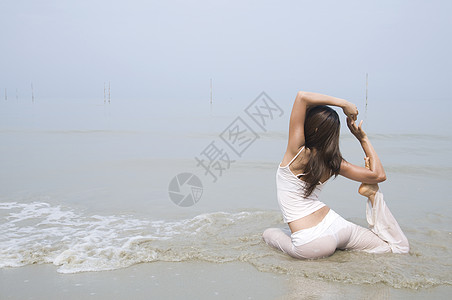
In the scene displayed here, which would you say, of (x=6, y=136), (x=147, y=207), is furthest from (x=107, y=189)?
(x=6, y=136)

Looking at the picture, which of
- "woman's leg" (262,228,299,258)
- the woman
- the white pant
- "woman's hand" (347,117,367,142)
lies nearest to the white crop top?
the woman

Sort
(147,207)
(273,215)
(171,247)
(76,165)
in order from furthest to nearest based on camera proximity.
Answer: (76,165)
(147,207)
(273,215)
(171,247)

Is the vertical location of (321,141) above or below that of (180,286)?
above

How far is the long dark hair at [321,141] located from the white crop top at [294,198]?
0.09m

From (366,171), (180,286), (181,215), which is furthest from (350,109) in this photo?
(181,215)

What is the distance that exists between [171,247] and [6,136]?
1099 cm

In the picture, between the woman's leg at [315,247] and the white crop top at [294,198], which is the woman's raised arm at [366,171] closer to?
the white crop top at [294,198]

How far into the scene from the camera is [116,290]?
8.18 feet

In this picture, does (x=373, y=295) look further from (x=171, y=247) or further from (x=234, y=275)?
(x=171, y=247)

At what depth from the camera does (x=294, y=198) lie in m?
2.90

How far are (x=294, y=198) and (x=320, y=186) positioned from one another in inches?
8.5

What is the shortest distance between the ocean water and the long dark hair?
69 cm

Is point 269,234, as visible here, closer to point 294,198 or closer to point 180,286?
point 294,198

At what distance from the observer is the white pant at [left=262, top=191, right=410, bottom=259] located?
113 inches
